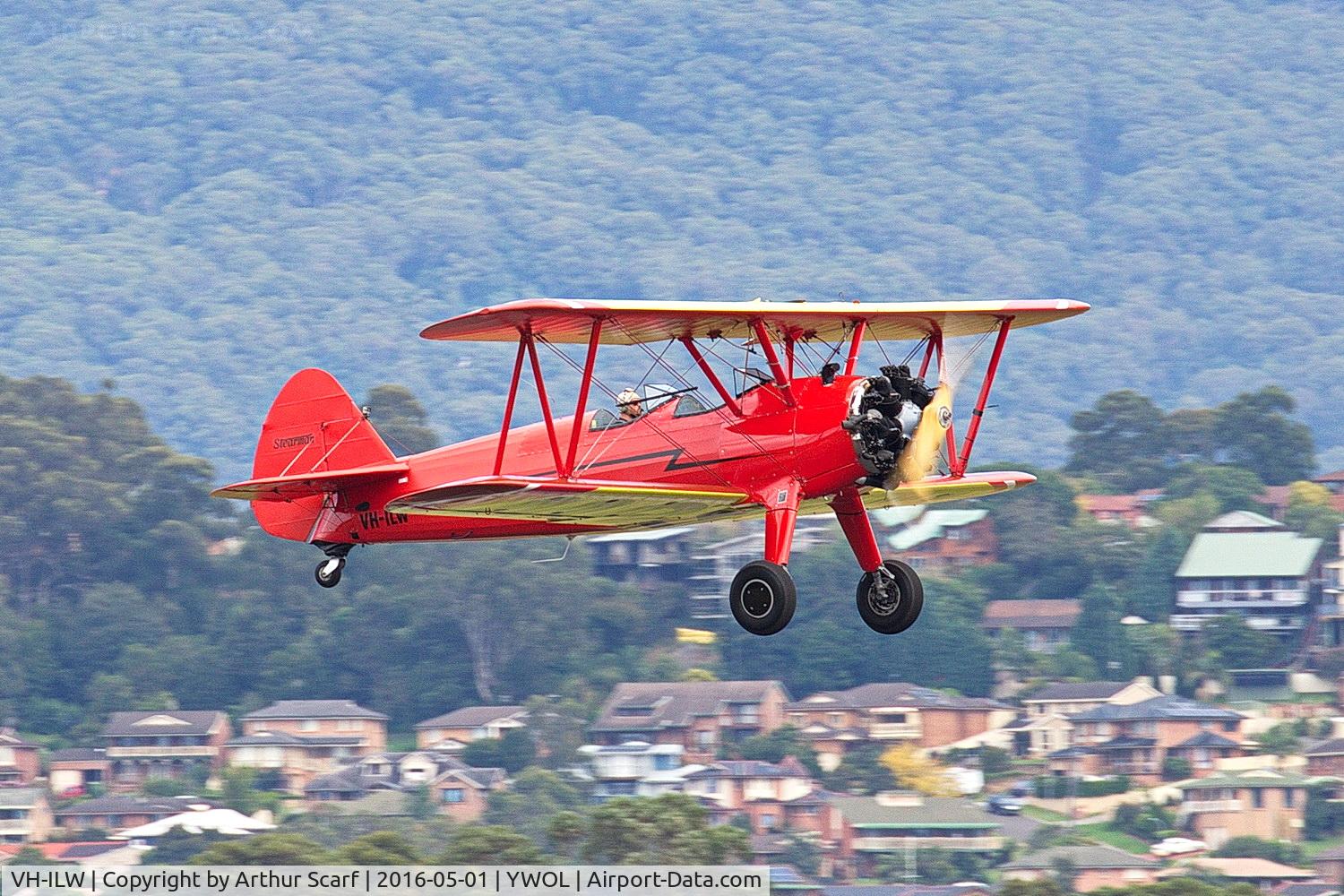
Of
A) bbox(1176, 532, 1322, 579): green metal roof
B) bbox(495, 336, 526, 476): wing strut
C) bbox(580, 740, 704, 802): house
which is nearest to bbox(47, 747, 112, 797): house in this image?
bbox(580, 740, 704, 802): house

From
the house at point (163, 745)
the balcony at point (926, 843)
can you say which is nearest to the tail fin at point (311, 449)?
the balcony at point (926, 843)

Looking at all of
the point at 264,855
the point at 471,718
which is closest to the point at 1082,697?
the point at 471,718

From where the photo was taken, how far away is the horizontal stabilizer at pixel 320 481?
721 inches

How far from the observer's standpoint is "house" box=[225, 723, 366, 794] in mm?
65438

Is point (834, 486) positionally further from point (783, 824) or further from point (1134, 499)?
point (1134, 499)

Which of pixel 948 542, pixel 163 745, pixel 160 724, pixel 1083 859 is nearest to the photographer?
pixel 1083 859

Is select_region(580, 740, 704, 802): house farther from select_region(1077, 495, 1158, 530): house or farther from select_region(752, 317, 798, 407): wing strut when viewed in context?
select_region(752, 317, 798, 407): wing strut

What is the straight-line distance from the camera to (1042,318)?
18219mm

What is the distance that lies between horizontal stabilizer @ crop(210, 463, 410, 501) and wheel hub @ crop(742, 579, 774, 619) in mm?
4180

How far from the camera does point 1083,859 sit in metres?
50.6

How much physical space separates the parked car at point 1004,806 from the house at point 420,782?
12900 mm

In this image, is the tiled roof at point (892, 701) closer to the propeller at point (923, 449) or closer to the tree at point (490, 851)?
the tree at point (490, 851)

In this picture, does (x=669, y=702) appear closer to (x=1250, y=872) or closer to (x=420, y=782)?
(x=420, y=782)

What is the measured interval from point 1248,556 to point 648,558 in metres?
25.1
